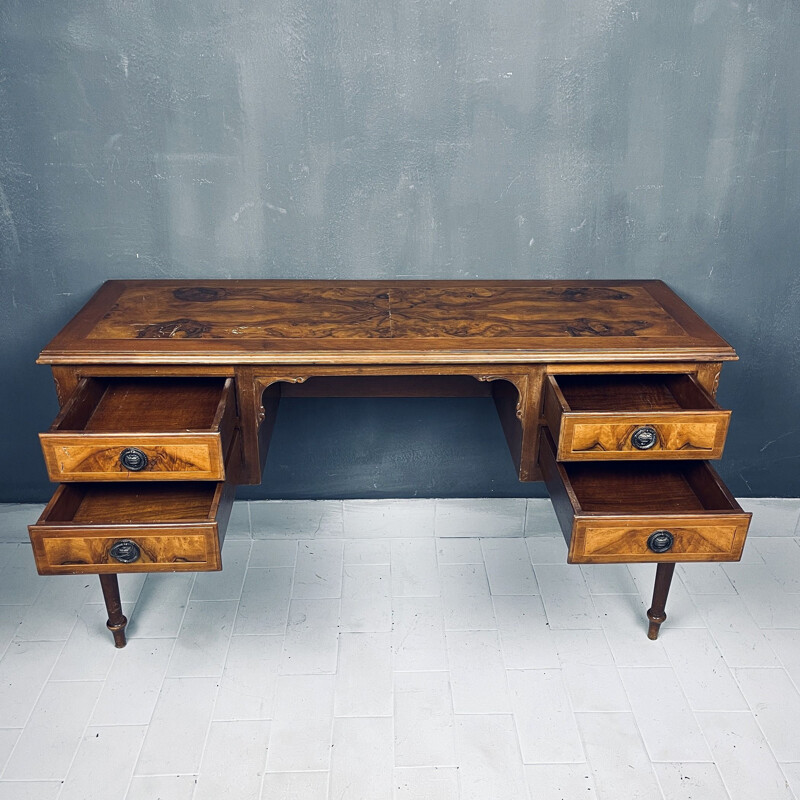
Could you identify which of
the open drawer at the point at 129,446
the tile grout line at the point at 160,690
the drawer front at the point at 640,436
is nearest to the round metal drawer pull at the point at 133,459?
the open drawer at the point at 129,446

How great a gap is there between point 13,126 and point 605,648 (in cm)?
221

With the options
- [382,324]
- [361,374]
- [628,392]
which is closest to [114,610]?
[361,374]

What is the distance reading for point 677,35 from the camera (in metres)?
2.14

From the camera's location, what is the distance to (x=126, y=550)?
1805mm

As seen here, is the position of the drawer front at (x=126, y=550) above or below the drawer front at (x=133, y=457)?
below

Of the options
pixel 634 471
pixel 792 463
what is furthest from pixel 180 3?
pixel 792 463

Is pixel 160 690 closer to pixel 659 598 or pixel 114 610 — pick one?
pixel 114 610

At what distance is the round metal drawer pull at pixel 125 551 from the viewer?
1796 mm

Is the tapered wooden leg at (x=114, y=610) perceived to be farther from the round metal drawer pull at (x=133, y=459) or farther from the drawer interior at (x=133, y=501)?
the round metal drawer pull at (x=133, y=459)

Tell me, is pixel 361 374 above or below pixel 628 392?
above

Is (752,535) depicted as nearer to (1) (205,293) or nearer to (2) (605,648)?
(2) (605,648)

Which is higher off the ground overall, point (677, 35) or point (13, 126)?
point (677, 35)

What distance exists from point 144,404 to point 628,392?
1.32 meters

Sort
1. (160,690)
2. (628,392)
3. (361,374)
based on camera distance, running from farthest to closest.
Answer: (628,392), (160,690), (361,374)
